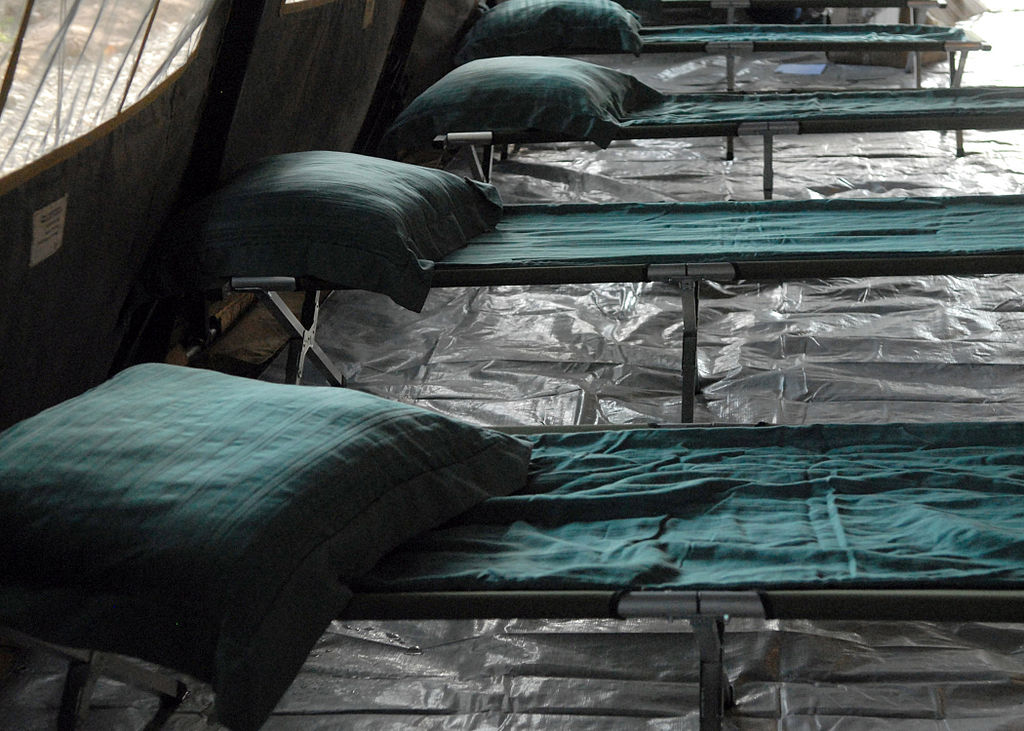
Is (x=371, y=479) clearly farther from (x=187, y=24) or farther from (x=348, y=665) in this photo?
(x=187, y=24)

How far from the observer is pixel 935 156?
3904 mm

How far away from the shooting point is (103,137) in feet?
5.87

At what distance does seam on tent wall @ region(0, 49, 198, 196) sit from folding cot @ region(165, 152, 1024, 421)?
291mm

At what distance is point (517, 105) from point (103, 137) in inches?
59.5

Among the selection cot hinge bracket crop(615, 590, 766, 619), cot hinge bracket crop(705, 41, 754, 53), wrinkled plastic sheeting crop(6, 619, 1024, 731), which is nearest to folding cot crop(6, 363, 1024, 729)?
cot hinge bracket crop(615, 590, 766, 619)

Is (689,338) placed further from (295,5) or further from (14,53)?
(14,53)

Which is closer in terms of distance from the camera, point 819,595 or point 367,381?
point 819,595

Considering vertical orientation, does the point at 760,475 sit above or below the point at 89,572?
below

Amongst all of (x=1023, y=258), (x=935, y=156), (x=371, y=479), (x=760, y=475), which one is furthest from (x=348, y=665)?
(x=935, y=156)

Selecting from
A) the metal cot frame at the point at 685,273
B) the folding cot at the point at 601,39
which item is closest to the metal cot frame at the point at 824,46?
the folding cot at the point at 601,39

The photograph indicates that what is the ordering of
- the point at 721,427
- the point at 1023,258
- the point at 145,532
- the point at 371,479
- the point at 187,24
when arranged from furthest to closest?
the point at 1023,258, the point at 187,24, the point at 721,427, the point at 371,479, the point at 145,532

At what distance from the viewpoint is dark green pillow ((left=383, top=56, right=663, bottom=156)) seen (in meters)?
3.06

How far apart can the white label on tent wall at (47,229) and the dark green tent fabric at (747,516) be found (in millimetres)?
735

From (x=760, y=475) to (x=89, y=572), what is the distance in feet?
2.92
